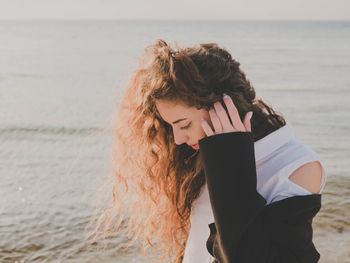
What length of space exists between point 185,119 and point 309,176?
70 centimetres

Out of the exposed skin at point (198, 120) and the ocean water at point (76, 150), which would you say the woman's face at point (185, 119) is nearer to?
the exposed skin at point (198, 120)

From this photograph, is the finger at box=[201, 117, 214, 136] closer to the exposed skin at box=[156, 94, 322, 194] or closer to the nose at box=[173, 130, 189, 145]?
the exposed skin at box=[156, 94, 322, 194]

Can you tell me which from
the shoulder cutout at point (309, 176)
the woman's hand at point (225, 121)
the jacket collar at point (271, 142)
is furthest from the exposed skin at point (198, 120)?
the shoulder cutout at point (309, 176)

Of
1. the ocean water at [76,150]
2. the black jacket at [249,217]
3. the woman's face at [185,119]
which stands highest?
the woman's face at [185,119]

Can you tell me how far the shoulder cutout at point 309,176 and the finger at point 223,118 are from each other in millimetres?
374

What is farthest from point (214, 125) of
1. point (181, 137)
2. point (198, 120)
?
point (181, 137)

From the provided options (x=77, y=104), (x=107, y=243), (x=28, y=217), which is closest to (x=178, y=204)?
(x=107, y=243)

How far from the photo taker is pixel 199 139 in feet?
7.24

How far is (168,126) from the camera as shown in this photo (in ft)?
9.01

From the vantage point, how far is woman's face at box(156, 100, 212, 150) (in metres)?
2.24

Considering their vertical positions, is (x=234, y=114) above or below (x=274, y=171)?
above

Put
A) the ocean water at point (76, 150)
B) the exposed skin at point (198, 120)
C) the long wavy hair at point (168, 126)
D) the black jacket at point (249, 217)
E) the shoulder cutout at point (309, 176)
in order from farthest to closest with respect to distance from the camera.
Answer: the ocean water at point (76, 150) < the long wavy hair at point (168, 126) < the exposed skin at point (198, 120) < the shoulder cutout at point (309, 176) < the black jacket at point (249, 217)

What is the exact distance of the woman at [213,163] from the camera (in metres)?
1.85

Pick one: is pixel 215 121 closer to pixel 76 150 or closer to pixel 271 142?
pixel 271 142
